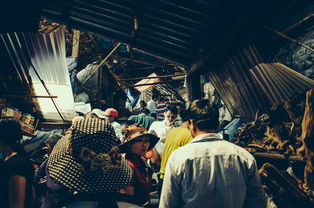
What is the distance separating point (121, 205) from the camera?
5.87 feet

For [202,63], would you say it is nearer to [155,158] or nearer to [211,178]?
[211,178]

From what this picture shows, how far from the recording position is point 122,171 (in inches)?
75.4

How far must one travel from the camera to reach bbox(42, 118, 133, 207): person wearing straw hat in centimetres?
169

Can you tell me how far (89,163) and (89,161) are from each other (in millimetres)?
14

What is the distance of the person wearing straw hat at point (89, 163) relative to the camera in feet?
5.53

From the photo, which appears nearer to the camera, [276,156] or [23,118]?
[276,156]

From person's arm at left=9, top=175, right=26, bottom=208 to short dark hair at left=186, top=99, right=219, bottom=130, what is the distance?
2.09m

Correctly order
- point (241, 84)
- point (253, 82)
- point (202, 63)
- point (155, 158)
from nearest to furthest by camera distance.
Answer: point (253, 82), point (241, 84), point (202, 63), point (155, 158)

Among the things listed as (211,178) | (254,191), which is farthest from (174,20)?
(254,191)

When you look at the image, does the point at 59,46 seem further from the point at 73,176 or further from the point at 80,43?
the point at 73,176

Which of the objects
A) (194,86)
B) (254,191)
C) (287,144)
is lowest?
(254,191)

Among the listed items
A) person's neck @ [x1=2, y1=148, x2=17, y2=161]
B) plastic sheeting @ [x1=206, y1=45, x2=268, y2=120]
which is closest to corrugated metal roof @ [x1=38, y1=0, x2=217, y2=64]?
plastic sheeting @ [x1=206, y1=45, x2=268, y2=120]

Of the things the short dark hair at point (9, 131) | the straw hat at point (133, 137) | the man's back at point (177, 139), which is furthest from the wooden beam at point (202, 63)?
the short dark hair at point (9, 131)

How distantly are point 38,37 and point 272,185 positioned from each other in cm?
857
